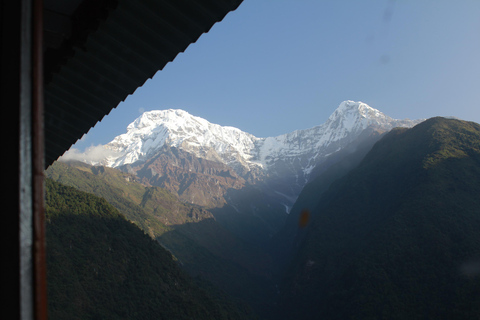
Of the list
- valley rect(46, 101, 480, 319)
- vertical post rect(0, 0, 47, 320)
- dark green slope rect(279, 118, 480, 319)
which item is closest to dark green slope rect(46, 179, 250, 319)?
valley rect(46, 101, 480, 319)

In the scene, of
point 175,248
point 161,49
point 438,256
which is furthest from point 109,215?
point 161,49

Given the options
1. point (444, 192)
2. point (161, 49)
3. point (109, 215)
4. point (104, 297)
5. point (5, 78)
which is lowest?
point (104, 297)

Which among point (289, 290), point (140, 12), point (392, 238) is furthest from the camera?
point (289, 290)

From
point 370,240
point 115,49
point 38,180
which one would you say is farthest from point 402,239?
point 38,180

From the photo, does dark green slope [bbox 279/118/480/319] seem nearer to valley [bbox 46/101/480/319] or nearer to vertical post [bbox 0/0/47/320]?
valley [bbox 46/101/480/319]

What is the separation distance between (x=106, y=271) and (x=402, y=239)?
5294 centimetres

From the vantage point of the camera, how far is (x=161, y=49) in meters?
3.99

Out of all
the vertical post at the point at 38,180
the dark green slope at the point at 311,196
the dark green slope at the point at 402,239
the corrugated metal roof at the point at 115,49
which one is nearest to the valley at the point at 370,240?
the dark green slope at the point at 402,239

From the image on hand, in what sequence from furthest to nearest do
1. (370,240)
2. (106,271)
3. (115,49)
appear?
(370,240) < (106,271) < (115,49)

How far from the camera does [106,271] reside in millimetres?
56062

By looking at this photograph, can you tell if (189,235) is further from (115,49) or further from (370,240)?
(115,49)

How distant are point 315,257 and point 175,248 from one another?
142 feet

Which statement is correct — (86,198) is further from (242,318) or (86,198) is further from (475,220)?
(475,220)

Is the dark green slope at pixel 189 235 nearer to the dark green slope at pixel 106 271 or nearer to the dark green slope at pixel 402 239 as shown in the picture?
the dark green slope at pixel 402 239
